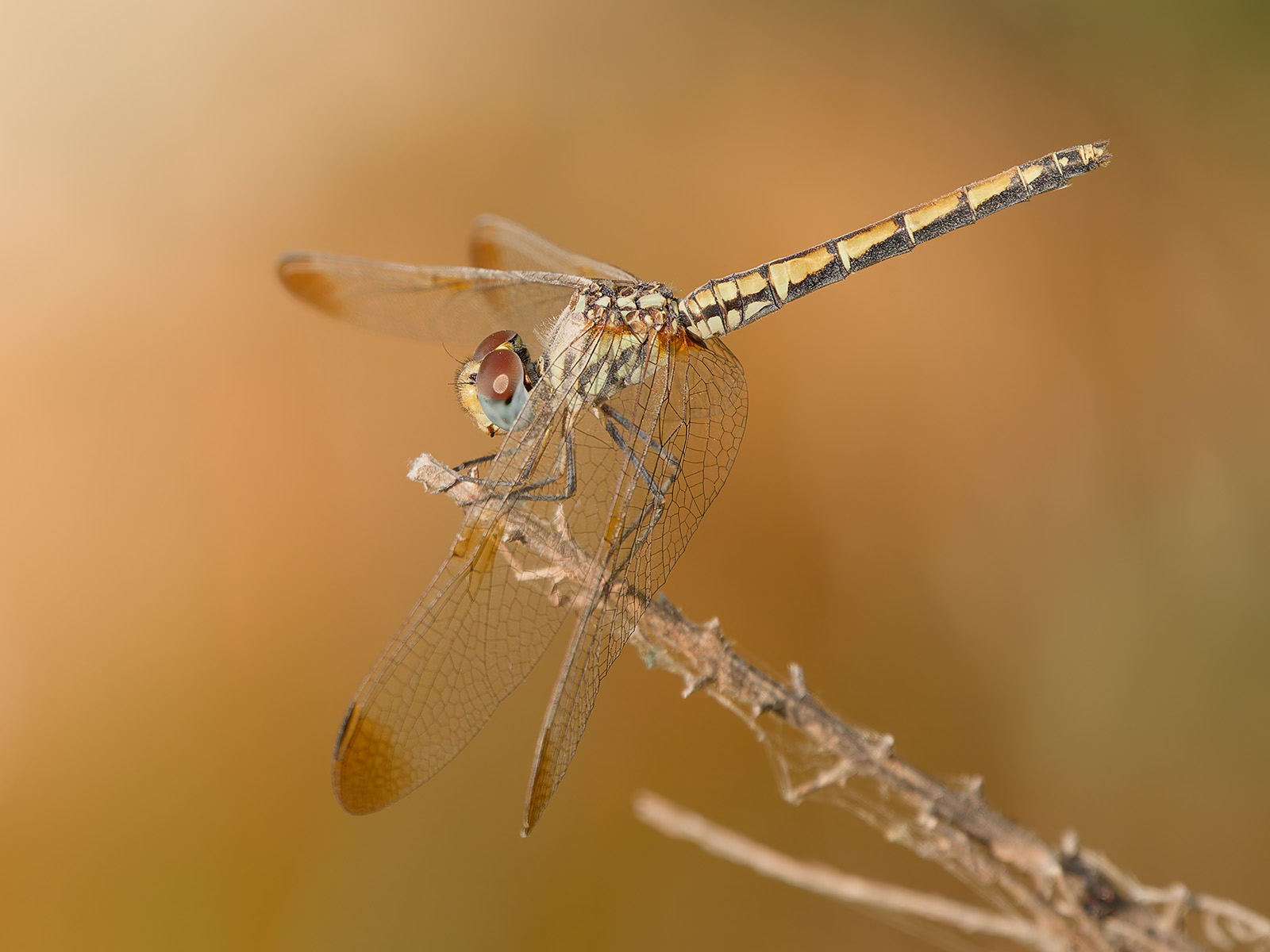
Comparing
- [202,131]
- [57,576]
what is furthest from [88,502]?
[202,131]

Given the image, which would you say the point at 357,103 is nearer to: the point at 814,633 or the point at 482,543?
the point at 482,543

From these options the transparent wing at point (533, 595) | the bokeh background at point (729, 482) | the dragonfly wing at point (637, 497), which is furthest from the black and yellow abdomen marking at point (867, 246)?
the bokeh background at point (729, 482)

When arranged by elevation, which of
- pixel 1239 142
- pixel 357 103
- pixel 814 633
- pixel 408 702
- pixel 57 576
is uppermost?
pixel 1239 142

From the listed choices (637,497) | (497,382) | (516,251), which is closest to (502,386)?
(497,382)

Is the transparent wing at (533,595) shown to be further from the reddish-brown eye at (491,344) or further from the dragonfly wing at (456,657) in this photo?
the reddish-brown eye at (491,344)

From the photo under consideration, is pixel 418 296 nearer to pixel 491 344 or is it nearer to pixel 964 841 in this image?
pixel 491 344

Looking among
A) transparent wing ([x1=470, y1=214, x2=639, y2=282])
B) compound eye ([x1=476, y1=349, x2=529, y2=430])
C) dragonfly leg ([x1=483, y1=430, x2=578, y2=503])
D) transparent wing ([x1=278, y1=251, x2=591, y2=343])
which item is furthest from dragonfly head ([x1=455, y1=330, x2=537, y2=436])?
transparent wing ([x1=470, y1=214, x2=639, y2=282])
